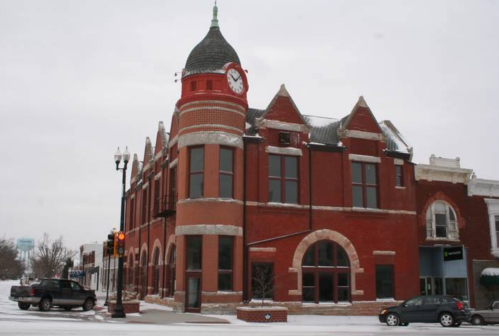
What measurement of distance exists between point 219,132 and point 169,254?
326 inches

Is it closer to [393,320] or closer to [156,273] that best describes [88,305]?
[156,273]

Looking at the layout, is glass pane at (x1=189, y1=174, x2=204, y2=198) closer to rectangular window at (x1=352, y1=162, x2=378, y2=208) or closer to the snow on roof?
rectangular window at (x1=352, y1=162, x2=378, y2=208)

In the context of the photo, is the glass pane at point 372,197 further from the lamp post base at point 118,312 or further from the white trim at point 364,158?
the lamp post base at point 118,312

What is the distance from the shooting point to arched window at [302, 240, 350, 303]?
99.5 ft

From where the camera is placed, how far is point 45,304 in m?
28.1

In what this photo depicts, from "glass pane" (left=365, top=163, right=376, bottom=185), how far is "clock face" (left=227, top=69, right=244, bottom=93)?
889 centimetres

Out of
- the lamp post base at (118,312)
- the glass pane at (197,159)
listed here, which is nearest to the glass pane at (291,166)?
the glass pane at (197,159)

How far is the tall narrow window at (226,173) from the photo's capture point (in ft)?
95.3

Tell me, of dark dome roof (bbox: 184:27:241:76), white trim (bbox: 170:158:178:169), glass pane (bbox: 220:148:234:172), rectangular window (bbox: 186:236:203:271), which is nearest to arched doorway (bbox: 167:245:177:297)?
rectangular window (bbox: 186:236:203:271)

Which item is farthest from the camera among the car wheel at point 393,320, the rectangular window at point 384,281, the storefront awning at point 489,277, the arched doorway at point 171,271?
the storefront awning at point 489,277

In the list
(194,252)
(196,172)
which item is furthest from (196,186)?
(194,252)

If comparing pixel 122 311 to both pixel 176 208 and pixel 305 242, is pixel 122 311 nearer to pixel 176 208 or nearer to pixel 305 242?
pixel 176 208

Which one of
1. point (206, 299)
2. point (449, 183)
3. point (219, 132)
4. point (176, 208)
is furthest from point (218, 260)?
point (449, 183)

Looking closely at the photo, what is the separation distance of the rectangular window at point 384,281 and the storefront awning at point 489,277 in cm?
705
